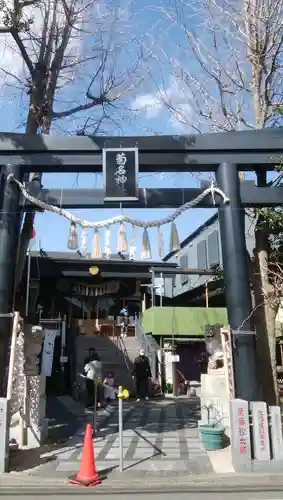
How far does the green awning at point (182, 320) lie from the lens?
20.7m

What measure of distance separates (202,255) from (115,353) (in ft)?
35.0

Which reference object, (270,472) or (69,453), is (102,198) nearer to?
(69,453)

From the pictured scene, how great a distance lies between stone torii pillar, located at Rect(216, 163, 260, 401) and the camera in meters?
8.92

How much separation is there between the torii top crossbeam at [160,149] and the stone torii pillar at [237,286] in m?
0.40

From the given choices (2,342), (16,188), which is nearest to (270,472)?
(2,342)

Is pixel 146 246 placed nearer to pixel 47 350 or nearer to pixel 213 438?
pixel 213 438

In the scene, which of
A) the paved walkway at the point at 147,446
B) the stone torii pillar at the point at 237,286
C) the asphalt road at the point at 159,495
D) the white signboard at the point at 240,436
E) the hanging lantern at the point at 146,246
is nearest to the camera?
the asphalt road at the point at 159,495

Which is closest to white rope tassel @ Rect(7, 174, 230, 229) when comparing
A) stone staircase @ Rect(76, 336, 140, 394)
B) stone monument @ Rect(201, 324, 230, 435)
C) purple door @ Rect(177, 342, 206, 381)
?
stone monument @ Rect(201, 324, 230, 435)

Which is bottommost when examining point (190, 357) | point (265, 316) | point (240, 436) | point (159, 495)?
point (159, 495)

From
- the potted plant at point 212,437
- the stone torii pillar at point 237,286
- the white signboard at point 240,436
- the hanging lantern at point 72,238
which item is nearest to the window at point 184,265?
the hanging lantern at point 72,238

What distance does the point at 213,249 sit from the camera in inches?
1063

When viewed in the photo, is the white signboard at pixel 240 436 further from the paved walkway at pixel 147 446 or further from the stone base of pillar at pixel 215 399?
the stone base of pillar at pixel 215 399

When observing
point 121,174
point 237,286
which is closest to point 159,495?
point 237,286

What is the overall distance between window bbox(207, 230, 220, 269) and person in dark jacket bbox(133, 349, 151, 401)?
33.5 ft
